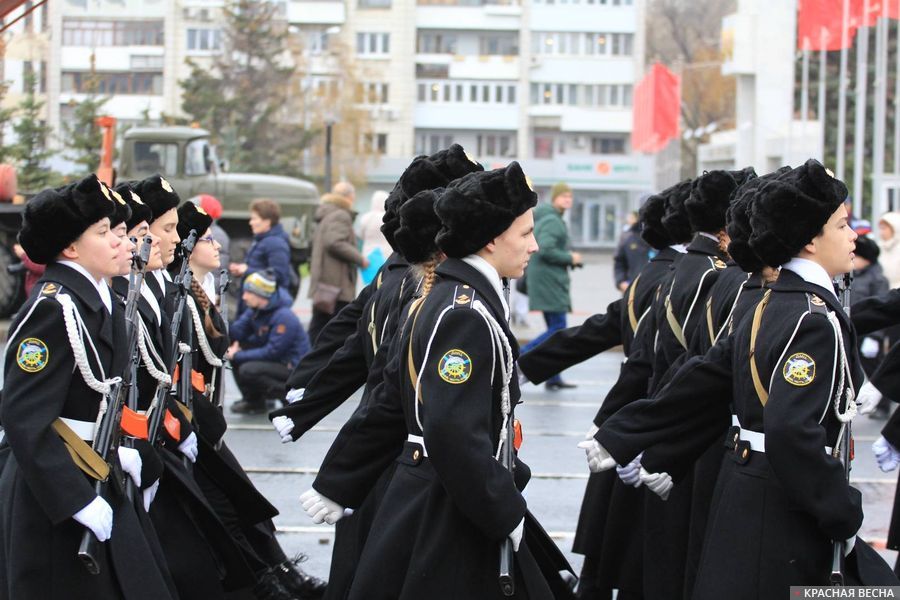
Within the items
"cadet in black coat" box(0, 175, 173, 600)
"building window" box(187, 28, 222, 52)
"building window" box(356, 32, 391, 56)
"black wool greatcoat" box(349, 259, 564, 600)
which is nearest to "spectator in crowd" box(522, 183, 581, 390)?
"cadet in black coat" box(0, 175, 173, 600)

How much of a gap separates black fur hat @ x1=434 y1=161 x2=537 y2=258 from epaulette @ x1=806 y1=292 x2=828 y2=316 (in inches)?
36.7

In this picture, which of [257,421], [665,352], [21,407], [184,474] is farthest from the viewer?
[257,421]

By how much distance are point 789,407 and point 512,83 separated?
68.7 metres

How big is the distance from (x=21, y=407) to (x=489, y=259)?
1536mm

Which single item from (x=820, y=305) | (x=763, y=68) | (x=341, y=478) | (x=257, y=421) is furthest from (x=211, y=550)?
(x=763, y=68)

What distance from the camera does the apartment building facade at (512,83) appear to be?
70.2 metres

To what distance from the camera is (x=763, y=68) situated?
149ft

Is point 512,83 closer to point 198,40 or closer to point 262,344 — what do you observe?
point 198,40

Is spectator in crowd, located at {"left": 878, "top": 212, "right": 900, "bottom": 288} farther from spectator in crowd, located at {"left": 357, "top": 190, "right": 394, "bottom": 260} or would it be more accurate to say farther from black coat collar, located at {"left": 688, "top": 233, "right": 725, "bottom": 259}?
black coat collar, located at {"left": 688, "top": 233, "right": 725, "bottom": 259}

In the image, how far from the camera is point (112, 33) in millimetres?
64312

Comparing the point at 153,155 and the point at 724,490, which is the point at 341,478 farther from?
the point at 153,155

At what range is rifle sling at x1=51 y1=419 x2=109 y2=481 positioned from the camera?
4680 mm

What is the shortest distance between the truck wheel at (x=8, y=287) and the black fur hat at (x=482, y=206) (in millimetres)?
15555

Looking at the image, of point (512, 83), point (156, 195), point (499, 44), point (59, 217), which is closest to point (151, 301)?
point (156, 195)
